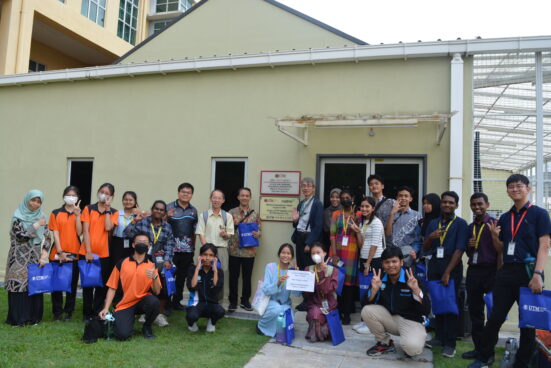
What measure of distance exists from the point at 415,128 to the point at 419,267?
220 cm

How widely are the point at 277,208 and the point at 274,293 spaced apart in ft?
5.97

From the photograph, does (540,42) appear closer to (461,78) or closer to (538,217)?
(461,78)

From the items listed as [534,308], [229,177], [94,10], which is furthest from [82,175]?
[94,10]

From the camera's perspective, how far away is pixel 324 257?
5.49 metres

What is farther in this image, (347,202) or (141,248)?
(347,202)

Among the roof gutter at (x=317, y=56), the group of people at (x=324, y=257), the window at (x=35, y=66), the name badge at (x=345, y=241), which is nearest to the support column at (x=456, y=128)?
the roof gutter at (x=317, y=56)

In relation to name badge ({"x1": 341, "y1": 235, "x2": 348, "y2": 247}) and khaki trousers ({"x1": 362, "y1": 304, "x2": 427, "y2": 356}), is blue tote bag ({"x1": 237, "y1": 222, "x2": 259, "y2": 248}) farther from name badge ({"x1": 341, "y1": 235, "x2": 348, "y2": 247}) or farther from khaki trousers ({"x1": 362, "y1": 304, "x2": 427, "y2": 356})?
khaki trousers ({"x1": 362, "y1": 304, "x2": 427, "y2": 356})

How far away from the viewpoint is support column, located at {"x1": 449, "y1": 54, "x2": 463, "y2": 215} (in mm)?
6137

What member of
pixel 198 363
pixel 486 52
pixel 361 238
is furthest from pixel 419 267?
pixel 486 52

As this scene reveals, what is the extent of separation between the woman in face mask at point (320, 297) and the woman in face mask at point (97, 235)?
279 centimetres

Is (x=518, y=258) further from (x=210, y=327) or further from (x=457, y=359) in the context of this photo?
(x=210, y=327)

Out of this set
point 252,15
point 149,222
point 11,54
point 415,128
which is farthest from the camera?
point 11,54

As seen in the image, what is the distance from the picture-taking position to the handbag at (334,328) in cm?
510

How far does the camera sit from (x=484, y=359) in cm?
442
